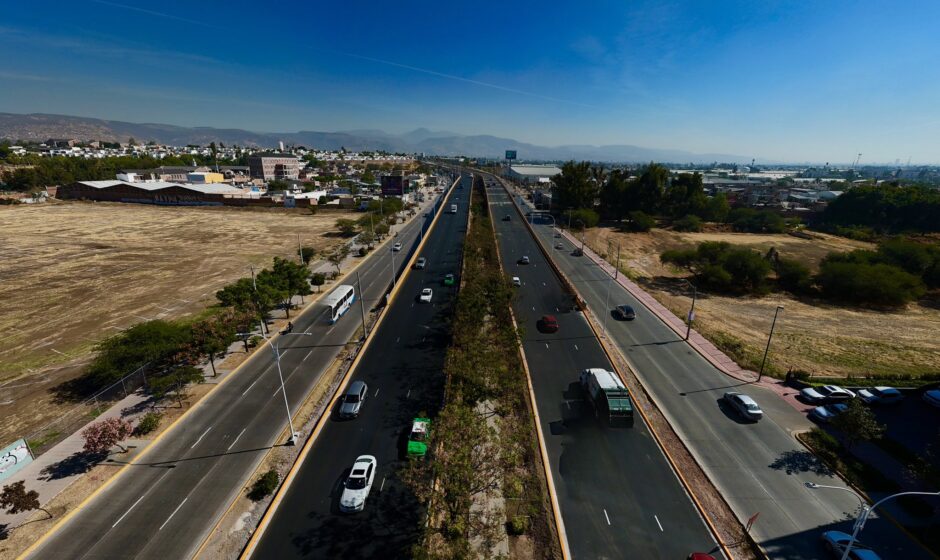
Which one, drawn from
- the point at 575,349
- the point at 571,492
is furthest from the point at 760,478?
the point at 575,349

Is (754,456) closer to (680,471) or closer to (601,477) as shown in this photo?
(680,471)

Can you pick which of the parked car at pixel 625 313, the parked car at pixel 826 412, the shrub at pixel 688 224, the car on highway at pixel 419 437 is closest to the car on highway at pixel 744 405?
the parked car at pixel 826 412

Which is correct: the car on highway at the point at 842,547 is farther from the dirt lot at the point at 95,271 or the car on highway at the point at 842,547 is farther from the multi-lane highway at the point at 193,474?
the dirt lot at the point at 95,271

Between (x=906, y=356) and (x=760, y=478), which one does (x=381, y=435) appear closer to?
(x=760, y=478)

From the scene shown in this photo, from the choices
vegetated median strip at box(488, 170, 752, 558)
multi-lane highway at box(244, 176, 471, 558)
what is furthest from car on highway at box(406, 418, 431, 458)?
vegetated median strip at box(488, 170, 752, 558)

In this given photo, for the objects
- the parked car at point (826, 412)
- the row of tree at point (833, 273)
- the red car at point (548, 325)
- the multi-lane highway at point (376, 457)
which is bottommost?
the multi-lane highway at point (376, 457)

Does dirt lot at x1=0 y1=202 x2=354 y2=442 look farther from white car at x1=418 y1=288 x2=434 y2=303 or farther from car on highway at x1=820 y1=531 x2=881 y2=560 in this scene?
car on highway at x1=820 y1=531 x2=881 y2=560
